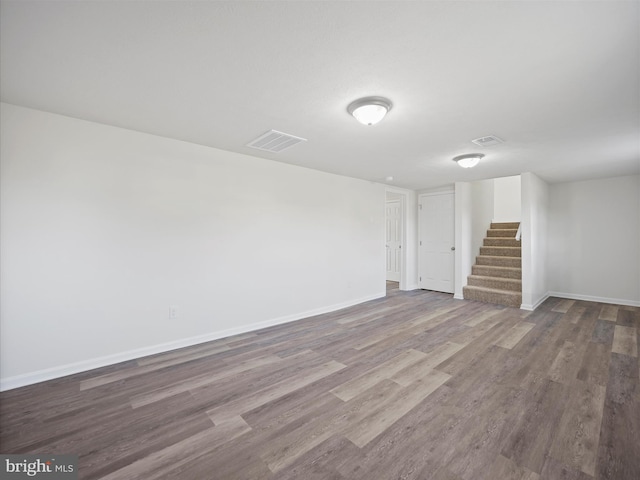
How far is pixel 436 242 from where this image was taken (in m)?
6.20

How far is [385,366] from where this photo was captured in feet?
8.87

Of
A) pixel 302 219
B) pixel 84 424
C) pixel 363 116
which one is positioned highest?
pixel 363 116

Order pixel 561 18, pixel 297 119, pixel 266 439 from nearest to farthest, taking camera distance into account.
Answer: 1. pixel 561 18
2. pixel 266 439
3. pixel 297 119

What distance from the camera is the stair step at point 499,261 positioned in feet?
18.5

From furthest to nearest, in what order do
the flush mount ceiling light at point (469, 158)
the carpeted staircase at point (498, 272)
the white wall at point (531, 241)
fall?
1. the carpeted staircase at point (498, 272)
2. the white wall at point (531, 241)
3. the flush mount ceiling light at point (469, 158)

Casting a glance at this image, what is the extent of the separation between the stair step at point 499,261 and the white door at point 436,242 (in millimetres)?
760

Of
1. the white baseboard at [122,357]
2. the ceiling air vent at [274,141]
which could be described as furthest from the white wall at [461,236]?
the ceiling air vent at [274,141]

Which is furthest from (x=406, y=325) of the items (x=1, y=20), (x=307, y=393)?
(x=1, y=20)

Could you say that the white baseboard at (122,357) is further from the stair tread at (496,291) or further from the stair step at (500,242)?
the stair step at (500,242)

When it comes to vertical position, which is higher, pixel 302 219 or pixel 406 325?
pixel 302 219

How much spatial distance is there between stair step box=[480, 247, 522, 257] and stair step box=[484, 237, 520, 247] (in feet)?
1.03

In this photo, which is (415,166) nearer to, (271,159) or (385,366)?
(271,159)

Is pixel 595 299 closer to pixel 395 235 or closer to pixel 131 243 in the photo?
pixel 395 235

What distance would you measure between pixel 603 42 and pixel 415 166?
2.74 metres
